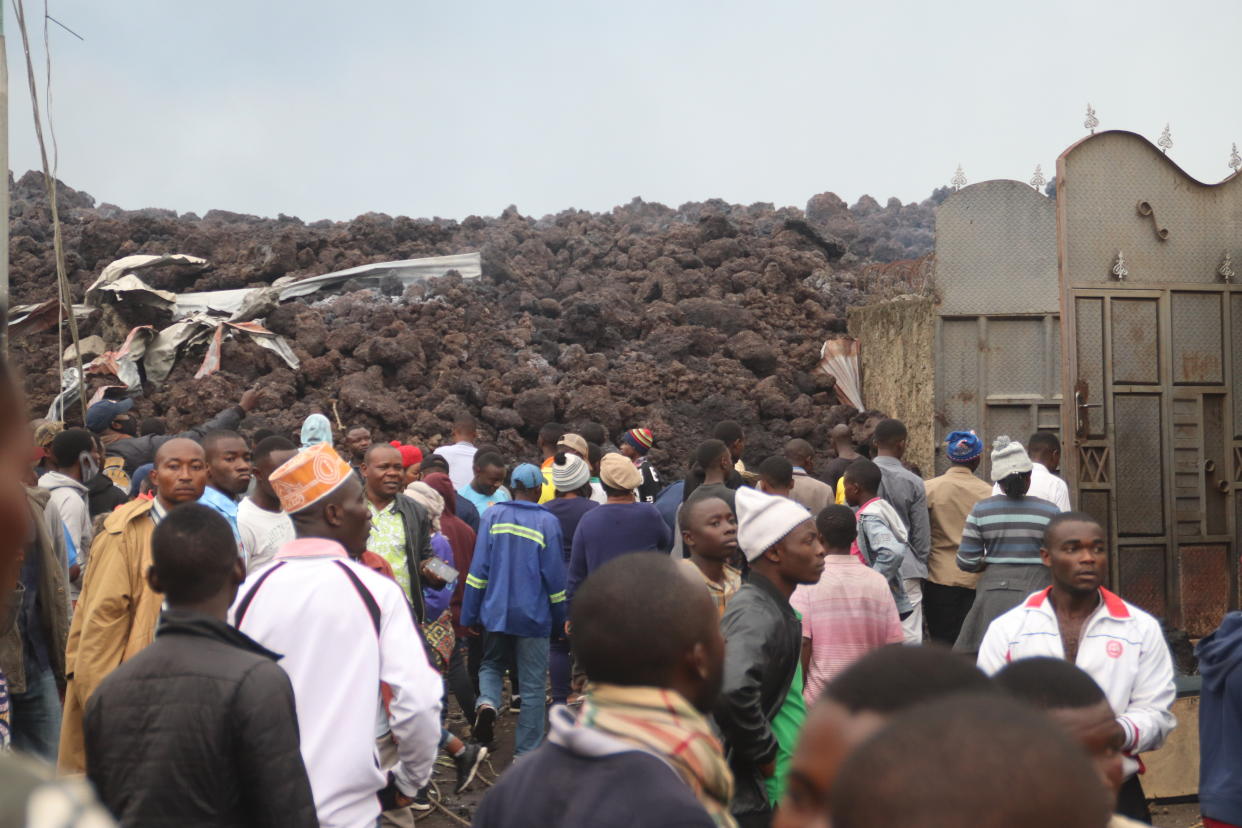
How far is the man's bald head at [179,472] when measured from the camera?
4.96 m

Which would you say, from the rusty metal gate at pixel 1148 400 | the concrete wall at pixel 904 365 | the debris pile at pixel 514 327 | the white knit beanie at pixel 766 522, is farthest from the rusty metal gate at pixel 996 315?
the white knit beanie at pixel 766 522

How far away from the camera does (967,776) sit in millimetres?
1080

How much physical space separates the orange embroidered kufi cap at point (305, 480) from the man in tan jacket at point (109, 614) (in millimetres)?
1089

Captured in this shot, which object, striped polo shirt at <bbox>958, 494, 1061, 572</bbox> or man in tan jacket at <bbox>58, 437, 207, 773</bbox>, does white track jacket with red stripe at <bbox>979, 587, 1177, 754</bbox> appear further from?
man in tan jacket at <bbox>58, 437, 207, 773</bbox>

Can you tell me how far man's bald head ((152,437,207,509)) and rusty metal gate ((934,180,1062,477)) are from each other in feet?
26.0

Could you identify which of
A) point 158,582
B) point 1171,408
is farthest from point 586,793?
point 1171,408

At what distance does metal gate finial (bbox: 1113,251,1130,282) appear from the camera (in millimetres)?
8133

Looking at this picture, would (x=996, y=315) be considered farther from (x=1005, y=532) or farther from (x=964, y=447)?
(x=1005, y=532)

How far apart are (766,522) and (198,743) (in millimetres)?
1969

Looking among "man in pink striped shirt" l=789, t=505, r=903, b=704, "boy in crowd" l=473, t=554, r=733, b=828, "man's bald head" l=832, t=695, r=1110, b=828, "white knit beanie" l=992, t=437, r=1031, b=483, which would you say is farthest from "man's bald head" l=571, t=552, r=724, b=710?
"white knit beanie" l=992, t=437, r=1031, b=483

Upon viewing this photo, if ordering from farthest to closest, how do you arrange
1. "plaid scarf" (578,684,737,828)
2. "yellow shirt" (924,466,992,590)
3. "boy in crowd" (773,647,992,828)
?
1. "yellow shirt" (924,466,992,590)
2. "plaid scarf" (578,684,737,828)
3. "boy in crowd" (773,647,992,828)

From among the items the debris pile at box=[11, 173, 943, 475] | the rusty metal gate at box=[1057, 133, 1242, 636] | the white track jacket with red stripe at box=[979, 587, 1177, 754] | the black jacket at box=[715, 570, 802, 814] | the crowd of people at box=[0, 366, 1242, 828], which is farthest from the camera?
the debris pile at box=[11, 173, 943, 475]

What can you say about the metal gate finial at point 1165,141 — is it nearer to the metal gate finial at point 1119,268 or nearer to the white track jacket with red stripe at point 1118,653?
the metal gate finial at point 1119,268

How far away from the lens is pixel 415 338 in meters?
15.5
